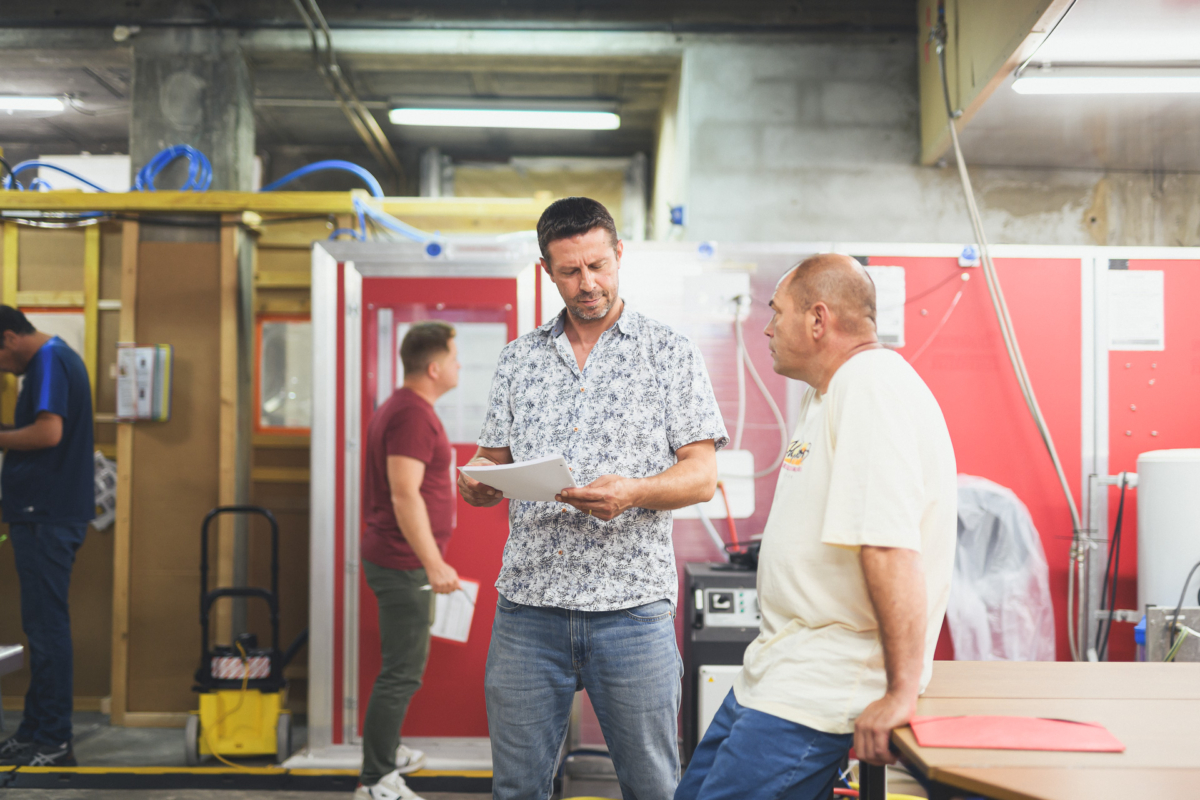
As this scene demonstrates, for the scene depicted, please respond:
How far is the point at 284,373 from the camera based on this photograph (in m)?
4.18

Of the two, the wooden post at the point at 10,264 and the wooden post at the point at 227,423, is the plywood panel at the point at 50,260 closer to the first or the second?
the wooden post at the point at 10,264

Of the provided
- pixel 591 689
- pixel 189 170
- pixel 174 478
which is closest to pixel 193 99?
pixel 189 170

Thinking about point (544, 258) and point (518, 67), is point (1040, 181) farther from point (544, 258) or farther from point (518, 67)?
point (544, 258)

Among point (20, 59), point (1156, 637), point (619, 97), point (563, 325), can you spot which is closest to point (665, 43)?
point (619, 97)

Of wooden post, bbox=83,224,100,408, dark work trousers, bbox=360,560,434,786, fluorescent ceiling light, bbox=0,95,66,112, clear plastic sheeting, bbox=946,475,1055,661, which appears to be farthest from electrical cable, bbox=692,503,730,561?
fluorescent ceiling light, bbox=0,95,66,112

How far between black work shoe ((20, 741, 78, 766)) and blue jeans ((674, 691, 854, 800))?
3025 mm

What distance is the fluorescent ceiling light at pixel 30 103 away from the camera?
6.01 metres

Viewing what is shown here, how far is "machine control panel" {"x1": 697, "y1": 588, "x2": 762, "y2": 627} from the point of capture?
9.34 feet

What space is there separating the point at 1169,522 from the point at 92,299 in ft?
15.6

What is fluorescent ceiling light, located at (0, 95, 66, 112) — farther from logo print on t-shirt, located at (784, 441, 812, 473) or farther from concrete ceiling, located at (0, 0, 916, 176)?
logo print on t-shirt, located at (784, 441, 812, 473)

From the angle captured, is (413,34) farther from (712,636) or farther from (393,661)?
(712,636)

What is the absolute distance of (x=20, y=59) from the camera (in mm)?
5441

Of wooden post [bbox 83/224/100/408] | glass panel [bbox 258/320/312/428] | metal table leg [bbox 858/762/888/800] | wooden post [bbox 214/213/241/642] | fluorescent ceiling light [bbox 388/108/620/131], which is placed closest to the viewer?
metal table leg [bbox 858/762/888/800]

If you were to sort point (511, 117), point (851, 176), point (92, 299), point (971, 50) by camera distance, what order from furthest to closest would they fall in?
point (511, 117), point (851, 176), point (92, 299), point (971, 50)
